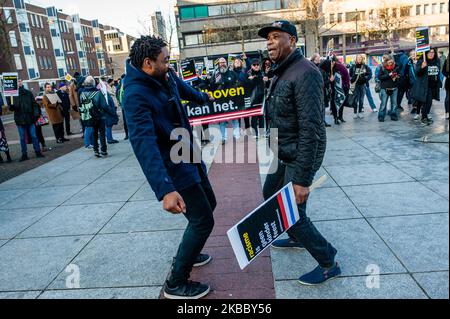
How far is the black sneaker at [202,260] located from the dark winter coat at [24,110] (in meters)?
7.90

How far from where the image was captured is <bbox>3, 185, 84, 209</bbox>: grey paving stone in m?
5.81

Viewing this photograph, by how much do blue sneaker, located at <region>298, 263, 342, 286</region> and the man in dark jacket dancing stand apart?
2.65 feet

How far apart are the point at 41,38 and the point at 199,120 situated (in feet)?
222

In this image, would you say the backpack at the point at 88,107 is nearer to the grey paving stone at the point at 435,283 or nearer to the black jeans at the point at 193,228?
the black jeans at the point at 193,228

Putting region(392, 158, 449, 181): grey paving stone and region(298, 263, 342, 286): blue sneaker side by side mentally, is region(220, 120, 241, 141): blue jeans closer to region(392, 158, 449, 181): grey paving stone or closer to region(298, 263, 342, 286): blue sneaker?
region(392, 158, 449, 181): grey paving stone

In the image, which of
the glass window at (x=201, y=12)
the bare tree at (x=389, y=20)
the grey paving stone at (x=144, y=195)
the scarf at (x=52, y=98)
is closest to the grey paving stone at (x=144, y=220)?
the grey paving stone at (x=144, y=195)

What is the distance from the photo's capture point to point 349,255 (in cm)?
339

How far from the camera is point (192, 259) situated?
9.55 ft

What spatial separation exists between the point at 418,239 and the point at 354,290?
1108 mm

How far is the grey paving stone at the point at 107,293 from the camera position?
10.0 ft

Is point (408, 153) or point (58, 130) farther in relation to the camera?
point (58, 130)

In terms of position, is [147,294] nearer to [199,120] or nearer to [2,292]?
[2,292]

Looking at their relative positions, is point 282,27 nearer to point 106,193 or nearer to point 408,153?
point 106,193

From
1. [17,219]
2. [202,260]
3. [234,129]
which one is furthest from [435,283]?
[234,129]
